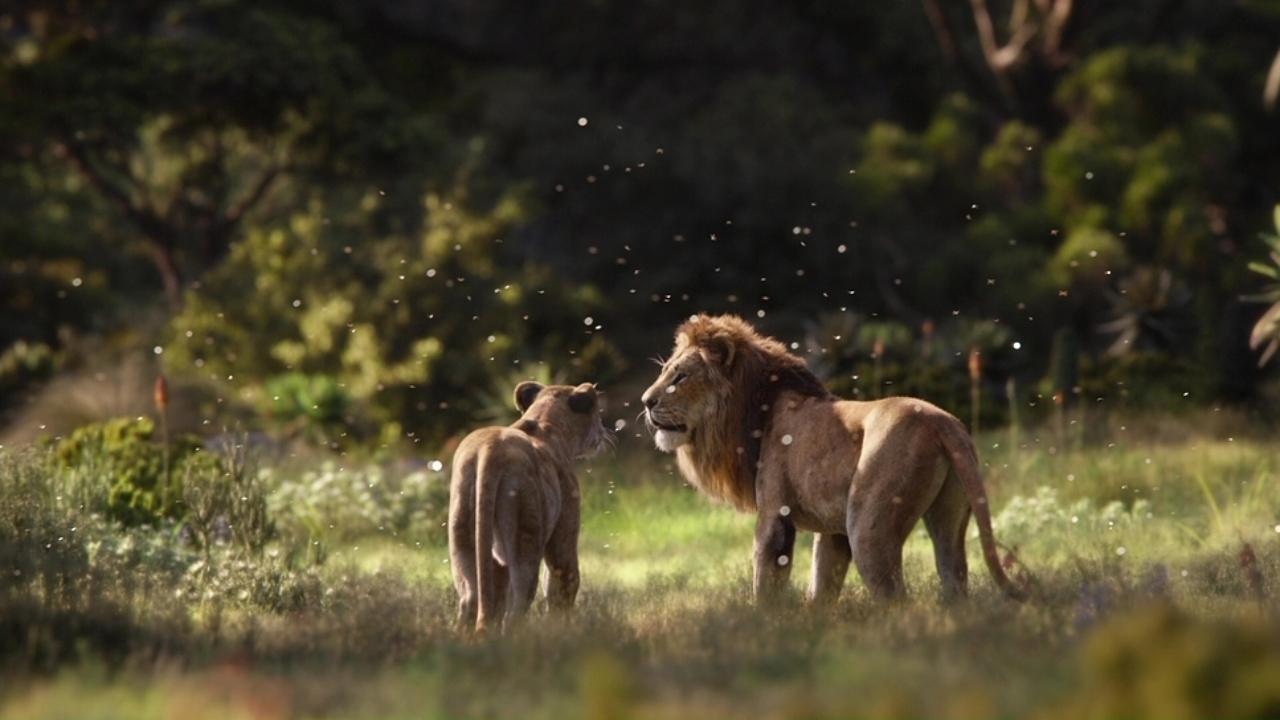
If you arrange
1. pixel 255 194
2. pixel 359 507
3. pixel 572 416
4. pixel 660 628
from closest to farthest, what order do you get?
pixel 660 628 < pixel 572 416 < pixel 359 507 < pixel 255 194

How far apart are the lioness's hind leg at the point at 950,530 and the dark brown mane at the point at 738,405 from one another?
113cm

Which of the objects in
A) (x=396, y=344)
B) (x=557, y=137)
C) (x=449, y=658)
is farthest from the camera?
(x=557, y=137)

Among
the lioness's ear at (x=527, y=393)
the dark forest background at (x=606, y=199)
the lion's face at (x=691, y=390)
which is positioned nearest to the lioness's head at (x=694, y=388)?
the lion's face at (x=691, y=390)

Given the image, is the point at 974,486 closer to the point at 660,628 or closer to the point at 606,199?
the point at 660,628

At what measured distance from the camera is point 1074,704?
5.96 m

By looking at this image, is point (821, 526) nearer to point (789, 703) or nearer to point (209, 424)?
point (789, 703)

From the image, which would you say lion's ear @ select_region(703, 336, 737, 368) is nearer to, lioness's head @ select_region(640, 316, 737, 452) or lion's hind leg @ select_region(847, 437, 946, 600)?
lioness's head @ select_region(640, 316, 737, 452)

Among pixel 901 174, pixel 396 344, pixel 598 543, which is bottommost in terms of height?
pixel 598 543

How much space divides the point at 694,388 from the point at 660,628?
77.2 inches

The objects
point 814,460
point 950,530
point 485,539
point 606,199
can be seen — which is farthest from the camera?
point 606,199

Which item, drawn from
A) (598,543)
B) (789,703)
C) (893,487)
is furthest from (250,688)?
(598,543)

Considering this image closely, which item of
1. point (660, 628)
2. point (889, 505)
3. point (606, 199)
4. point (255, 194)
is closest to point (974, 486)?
point (889, 505)

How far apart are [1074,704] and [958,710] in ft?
1.14

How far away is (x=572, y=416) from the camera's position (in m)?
11.3
